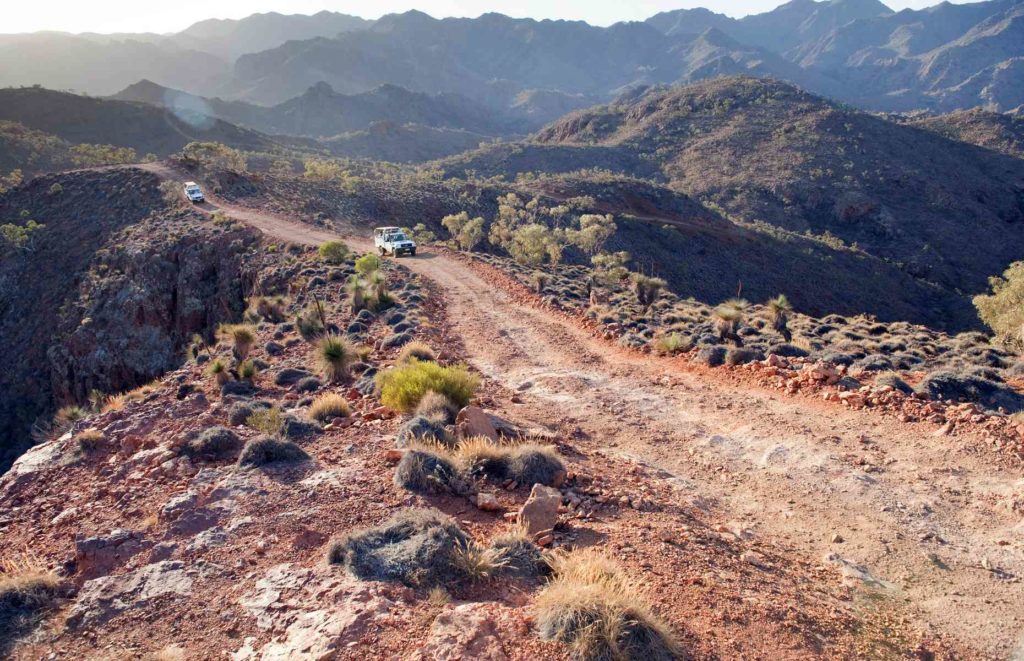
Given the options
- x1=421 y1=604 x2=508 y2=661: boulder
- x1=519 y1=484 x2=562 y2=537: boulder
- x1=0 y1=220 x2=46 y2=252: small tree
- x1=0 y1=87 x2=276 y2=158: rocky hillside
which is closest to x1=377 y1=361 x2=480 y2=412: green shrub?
x1=519 y1=484 x2=562 y2=537: boulder

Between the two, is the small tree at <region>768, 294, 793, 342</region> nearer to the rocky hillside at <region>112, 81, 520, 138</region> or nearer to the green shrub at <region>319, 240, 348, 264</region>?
the green shrub at <region>319, 240, 348, 264</region>

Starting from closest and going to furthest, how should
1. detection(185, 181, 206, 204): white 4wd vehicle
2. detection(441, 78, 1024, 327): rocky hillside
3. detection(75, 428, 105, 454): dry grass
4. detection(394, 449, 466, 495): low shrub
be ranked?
detection(394, 449, 466, 495): low shrub, detection(75, 428, 105, 454): dry grass, detection(185, 181, 206, 204): white 4wd vehicle, detection(441, 78, 1024, 327): rocky hillside

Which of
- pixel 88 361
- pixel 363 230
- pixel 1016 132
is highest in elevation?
pixel 1016 132

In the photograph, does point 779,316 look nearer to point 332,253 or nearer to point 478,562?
point 478,562

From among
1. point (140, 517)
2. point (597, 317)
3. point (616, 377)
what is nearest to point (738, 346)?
point (616, 377)

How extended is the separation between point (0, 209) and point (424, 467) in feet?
152

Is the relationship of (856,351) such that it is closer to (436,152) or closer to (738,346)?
(738,346)

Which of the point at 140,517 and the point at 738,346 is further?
the point at 738,346

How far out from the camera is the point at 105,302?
28.1 meters

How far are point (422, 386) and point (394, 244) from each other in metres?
20.4

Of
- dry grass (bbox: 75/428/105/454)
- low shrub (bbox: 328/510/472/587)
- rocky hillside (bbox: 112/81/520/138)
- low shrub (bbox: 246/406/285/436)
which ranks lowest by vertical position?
dry grass (bbox: 75/428/105/454)

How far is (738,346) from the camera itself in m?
13.2

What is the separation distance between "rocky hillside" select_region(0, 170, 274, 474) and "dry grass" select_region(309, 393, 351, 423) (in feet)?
58.8

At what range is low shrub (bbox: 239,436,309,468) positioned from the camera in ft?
24.8
